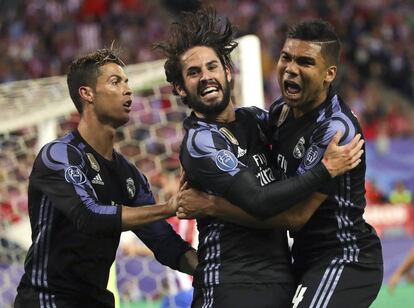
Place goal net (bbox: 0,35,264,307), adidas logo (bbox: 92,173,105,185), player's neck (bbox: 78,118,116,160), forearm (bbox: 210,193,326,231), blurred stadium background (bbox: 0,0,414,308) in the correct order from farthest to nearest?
blurred stadium background (bbox: 0,0,414,308)
goal net (bbox: 0,35,264,307)
player's neck (bbox: 78,118,116,160)
adidas logo (bbox: 92,173,105,185)
forearm (bbox: 210,193,326,231)

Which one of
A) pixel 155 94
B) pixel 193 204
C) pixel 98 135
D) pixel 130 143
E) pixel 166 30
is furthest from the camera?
pixel 166 30

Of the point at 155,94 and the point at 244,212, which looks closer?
the point at 244,212

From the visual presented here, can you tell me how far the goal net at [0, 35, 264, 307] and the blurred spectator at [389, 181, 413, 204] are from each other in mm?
4663

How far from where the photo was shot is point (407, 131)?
15.7 meters

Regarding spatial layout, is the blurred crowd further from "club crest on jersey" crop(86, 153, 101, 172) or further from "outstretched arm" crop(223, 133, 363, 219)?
"outstretched arm" crop(223, 133, 363, 219)

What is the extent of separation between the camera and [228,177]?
448 centimetres

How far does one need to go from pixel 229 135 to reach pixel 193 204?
0.38m

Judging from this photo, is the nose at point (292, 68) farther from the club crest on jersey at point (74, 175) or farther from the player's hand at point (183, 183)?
the club crest on jersey at point (74, 175)

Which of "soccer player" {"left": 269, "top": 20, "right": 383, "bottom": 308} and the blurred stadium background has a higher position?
the blurred stadium background

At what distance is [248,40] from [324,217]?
225 centimetres

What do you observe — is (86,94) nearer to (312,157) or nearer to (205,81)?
(205,81)

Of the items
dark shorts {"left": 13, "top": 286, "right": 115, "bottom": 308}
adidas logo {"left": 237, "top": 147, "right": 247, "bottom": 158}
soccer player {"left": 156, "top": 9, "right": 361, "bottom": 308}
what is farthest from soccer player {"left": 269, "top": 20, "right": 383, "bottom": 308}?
dark shorts {"left": 13, "top": 286, "right": 115, "bottom": 308}

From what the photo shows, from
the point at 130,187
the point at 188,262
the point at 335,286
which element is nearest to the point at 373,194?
the point at 188,262

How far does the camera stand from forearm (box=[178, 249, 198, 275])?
520 cm
